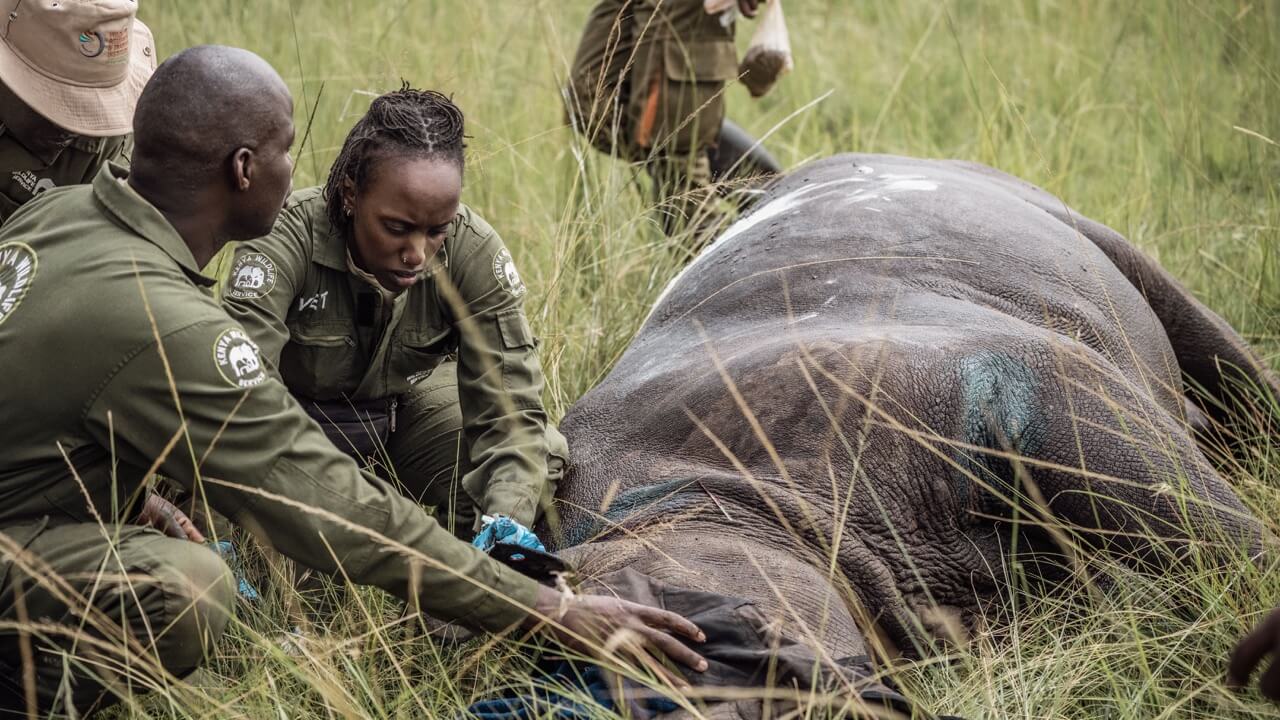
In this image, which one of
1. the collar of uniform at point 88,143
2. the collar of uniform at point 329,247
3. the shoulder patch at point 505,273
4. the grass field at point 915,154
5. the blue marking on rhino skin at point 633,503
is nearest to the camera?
the grass field at point 915,154

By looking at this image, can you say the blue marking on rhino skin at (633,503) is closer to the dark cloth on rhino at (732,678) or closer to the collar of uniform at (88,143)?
the dark cloth on rhino at (732,678)

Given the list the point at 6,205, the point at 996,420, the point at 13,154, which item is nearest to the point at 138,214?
the point at 13,154

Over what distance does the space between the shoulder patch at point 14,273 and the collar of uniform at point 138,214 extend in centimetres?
16

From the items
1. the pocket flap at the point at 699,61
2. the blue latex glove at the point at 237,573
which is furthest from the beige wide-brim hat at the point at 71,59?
the pocket flap at the point at 699,61

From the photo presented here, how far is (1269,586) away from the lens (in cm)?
281

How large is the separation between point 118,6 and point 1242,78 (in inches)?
184

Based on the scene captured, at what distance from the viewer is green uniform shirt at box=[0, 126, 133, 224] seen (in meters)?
3.44

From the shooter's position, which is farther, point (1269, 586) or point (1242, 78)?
point (1242, 78)

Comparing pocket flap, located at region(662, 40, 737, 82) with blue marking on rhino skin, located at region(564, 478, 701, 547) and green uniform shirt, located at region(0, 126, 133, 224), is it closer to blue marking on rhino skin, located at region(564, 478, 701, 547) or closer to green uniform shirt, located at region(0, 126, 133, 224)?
green uniform shirt, located at region(0, 126, 133, 224)

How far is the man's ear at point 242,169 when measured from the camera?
8.31 feet

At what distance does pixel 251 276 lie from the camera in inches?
123

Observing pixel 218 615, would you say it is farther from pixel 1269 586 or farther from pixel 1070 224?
pixel 1070 224

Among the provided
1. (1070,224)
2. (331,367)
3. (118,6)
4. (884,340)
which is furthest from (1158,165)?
(118,6)

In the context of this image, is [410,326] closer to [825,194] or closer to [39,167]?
[39,167]
